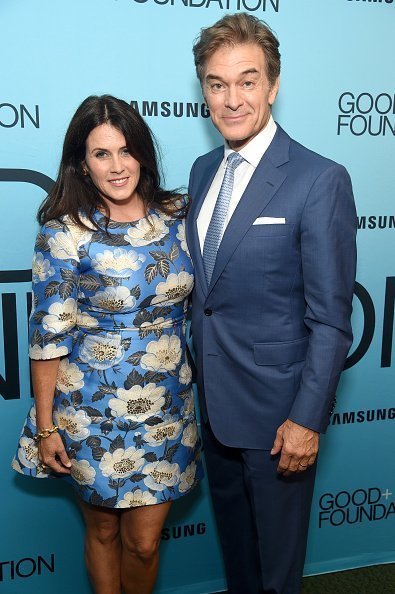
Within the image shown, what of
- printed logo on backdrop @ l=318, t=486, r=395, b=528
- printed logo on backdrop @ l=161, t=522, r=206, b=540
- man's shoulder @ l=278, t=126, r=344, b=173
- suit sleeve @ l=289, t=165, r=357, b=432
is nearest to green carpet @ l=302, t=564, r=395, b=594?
printed logo on backdrop @ l=318, t=486, r=395, b=528

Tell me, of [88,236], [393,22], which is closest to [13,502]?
[88,236]

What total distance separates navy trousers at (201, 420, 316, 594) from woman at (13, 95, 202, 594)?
169 millimetres

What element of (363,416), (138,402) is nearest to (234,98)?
(138,402)

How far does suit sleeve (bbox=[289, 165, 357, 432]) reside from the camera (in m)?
1.55

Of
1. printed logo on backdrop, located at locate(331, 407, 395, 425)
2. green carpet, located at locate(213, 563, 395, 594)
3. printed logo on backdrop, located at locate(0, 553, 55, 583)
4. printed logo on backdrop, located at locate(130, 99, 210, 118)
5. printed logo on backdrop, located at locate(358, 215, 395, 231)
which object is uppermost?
printed logo on backdrop, located at locate(130, 99, 210, 118)

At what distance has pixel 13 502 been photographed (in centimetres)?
222

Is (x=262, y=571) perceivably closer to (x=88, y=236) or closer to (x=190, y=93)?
(x=88, y=236)

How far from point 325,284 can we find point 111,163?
0.61 metres

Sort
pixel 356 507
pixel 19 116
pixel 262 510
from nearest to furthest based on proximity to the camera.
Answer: pixel 262 510 < pixel 19 116 < pixel 356 507

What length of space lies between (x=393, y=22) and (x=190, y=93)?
749 mm

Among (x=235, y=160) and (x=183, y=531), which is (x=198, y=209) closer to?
(x=235, y=160)

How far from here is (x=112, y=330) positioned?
1699 millimetres

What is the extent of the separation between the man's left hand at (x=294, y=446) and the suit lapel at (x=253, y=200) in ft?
1.37

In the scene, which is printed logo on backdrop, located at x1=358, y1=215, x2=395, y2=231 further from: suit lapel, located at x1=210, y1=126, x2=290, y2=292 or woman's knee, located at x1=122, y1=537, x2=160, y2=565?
woman's knee, located at x1=122, y1=537, x2=160, y2=565
